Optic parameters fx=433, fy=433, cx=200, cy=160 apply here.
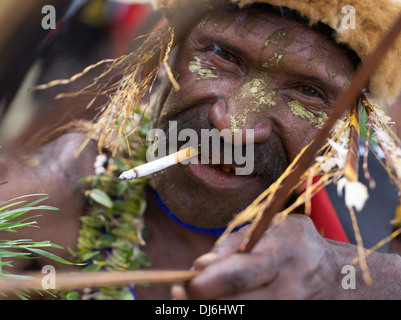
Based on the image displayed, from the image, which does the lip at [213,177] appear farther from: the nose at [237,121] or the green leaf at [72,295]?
the green leaf at [72,295]

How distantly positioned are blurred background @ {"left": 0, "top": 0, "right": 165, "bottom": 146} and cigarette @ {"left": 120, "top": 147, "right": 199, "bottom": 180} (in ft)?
2.72

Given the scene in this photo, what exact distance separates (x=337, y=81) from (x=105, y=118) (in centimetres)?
93

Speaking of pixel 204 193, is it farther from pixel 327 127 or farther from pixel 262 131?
pixel 327 127

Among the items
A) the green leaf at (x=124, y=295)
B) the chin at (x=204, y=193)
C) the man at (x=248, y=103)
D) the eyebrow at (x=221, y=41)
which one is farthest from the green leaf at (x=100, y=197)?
the eyebrow at (x=221, y=41)

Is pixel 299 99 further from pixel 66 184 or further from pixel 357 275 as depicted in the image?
pixel 66 184

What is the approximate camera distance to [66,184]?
1.90m

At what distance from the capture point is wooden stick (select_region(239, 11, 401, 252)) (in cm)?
76

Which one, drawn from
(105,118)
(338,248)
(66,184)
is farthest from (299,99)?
(66,184)

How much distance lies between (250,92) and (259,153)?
0.75 ft

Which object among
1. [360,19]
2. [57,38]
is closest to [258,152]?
[360,19]

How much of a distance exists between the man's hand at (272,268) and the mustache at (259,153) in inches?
20.5

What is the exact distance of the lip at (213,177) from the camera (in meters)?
1.65

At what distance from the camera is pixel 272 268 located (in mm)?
904

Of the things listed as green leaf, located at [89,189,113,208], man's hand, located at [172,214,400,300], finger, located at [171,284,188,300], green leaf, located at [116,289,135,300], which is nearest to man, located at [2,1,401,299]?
green leaf, located at [89,189,113,208]
